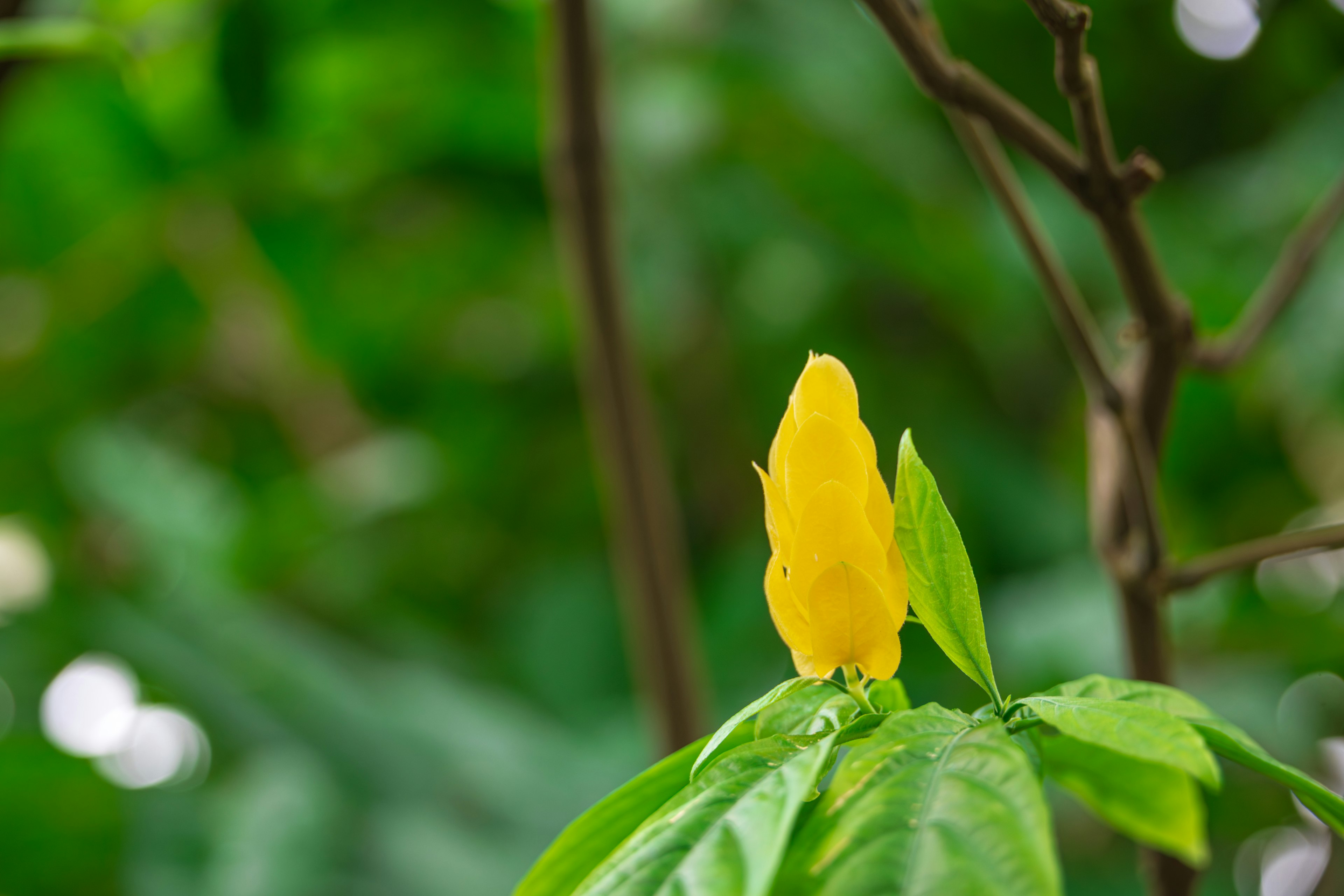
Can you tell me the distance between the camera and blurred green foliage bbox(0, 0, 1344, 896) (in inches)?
34.9

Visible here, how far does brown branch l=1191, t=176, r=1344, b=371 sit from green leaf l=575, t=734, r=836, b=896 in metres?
0.24

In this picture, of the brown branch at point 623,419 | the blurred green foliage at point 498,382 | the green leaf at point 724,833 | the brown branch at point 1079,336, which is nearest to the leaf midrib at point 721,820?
the green leaf at point 724,833

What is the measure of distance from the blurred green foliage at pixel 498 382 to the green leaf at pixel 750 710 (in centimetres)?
63

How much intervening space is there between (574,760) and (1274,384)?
0.75 m

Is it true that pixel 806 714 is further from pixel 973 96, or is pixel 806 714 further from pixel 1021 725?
pixel 973 96

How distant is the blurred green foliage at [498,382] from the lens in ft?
2.91

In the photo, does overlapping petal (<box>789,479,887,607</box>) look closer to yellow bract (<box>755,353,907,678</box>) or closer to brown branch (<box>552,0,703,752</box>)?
yellow bract (<box>755,353,907,678</box>)

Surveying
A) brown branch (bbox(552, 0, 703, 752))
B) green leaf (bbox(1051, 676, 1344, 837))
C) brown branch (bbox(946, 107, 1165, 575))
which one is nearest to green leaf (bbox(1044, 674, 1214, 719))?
green leaf (bbox(1051, 676, 1344, 837))

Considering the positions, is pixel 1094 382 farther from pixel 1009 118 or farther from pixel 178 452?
pixel 178 452

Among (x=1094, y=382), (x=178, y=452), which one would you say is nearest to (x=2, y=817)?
(x=178, y=452)

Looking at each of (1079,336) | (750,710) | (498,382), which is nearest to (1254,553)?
(1079,336)

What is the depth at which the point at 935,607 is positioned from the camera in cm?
18

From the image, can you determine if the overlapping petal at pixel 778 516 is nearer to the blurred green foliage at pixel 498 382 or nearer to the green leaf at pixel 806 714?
the green leaf at pixel 806 714

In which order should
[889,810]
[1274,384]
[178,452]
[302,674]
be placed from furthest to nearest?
[178,452]
[1274,384]
[302,674]
[889,810]
